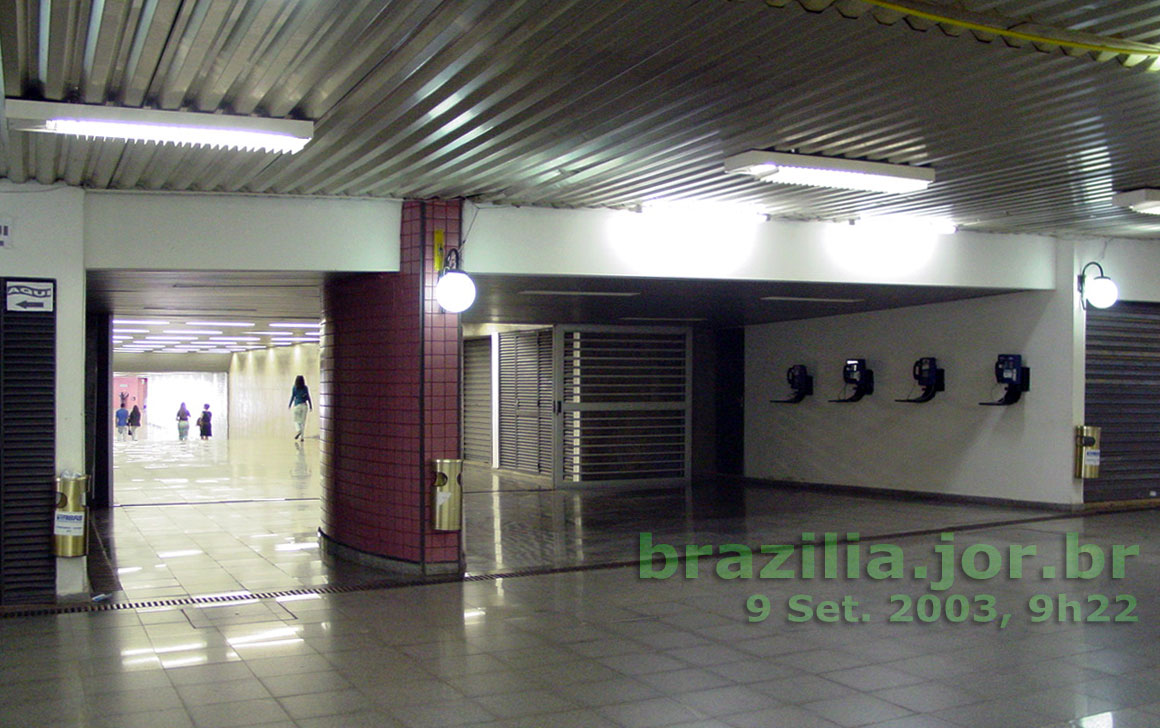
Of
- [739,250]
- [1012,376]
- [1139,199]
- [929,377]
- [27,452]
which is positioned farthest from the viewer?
[929,377]

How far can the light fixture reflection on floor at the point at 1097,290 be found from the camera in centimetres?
1091

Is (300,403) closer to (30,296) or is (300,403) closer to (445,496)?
(445,496)

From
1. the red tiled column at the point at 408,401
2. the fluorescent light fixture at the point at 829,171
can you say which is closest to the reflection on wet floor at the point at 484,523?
the red tiled column at the point at 408,401

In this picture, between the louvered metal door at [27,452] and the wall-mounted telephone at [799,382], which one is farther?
the wall-mounted telephone at [799,382]

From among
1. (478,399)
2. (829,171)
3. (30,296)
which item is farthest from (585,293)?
(478,399)

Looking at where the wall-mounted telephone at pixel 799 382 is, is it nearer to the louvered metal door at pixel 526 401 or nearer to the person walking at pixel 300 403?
the louvered metal door at pixel 526 401

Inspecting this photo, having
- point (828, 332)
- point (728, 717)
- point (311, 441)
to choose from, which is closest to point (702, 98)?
point (728, 717)

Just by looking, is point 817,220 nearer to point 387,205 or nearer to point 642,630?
point 387,205

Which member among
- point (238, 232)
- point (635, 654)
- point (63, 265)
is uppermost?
point (238, 232)

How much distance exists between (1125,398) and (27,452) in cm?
1119

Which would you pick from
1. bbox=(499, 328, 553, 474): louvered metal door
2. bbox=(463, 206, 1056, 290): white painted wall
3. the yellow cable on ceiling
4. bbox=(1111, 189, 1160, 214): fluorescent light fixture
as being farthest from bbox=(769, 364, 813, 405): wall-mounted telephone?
the yellow cable on ceiling

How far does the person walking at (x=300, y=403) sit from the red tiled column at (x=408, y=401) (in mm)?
13761

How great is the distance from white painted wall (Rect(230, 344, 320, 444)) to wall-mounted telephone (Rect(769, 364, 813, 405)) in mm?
13823

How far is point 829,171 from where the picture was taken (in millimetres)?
6832
